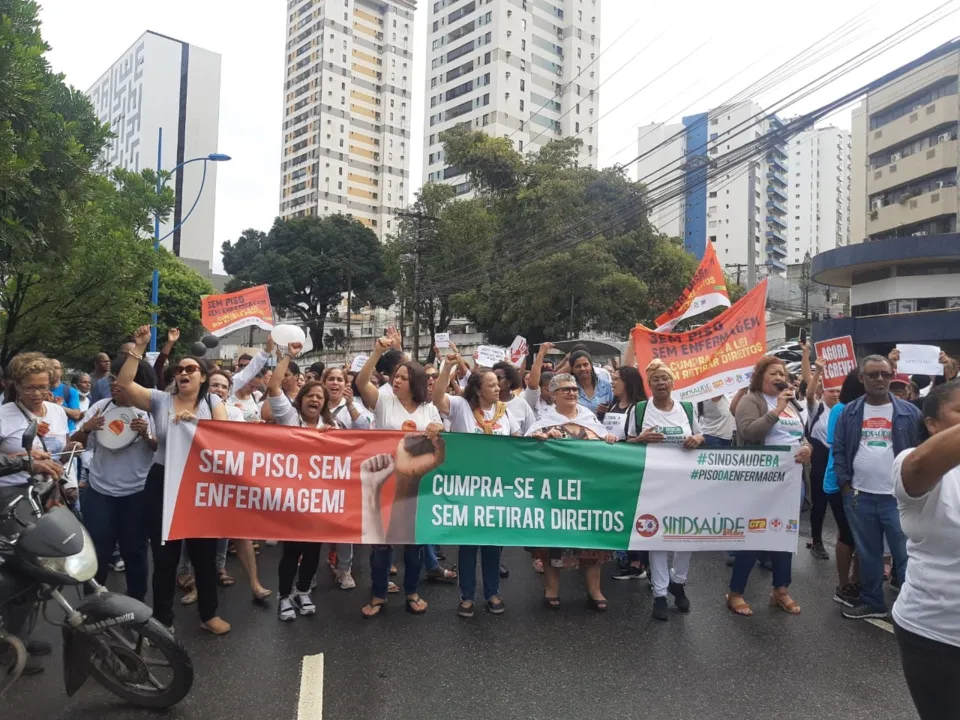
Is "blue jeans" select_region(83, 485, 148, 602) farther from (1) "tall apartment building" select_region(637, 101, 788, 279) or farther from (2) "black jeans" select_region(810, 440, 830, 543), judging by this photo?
(1) "tall apartment building" select_region(637, 101, 788, 279)

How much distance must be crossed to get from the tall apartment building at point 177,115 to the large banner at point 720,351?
272 ft

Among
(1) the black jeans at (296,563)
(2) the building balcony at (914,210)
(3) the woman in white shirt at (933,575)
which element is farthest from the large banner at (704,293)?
(2) the building balcony at (914,210)

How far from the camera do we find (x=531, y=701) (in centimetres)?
390

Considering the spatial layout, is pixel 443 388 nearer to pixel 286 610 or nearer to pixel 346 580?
pixel 346 580

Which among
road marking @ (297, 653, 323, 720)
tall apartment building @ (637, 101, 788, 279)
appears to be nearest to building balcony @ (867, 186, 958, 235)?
road marking @ (297, 653, 323, 720)

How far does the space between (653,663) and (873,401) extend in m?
2.42

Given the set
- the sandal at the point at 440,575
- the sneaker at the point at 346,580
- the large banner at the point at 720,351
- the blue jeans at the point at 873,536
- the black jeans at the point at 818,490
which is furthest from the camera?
the black jeans at the point at 818,490

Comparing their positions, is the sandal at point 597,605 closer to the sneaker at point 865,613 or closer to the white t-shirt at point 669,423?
the white t-shirt at point 669,423

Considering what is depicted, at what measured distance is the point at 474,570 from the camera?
528cm

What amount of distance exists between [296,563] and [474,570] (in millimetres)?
1242

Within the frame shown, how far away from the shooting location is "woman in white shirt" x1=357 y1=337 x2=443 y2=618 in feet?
17.2

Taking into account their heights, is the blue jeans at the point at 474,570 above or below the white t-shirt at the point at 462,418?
below

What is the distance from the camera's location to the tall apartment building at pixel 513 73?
80812 millimetres

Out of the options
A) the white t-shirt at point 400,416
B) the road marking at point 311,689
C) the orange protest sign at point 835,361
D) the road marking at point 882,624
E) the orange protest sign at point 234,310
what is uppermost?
the orange protest sign at point 234,310
